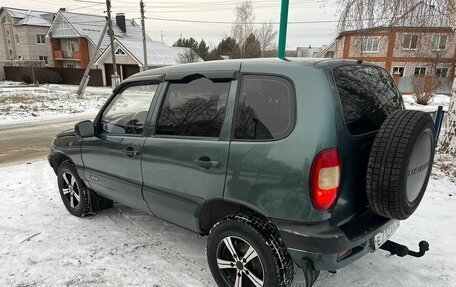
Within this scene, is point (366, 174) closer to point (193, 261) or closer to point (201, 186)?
point (201, 186)

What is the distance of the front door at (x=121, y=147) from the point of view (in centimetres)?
321

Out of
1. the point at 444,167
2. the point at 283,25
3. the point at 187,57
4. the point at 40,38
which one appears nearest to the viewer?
the point at 444,167

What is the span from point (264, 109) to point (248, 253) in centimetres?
104

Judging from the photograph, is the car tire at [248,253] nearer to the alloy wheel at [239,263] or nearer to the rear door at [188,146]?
the alloy wheel at [239,263]

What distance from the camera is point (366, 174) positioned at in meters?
2.25

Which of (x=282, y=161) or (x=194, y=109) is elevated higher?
(x=194, y=109)

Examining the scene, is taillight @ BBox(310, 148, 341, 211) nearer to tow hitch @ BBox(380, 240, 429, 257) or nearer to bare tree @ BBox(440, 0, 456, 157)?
tow hitch @ BBox(380, 240, 429, 257)

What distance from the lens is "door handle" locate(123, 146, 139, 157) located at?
10.3ft

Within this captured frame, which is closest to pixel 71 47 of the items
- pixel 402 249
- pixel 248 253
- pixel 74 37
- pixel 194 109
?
pixel 74 37

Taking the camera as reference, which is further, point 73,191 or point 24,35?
point 24,35

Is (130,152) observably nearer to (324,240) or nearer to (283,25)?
(324,240)

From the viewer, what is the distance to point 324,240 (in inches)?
83.4

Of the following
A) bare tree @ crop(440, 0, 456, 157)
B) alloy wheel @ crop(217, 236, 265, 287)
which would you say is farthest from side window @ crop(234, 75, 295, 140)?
bare tree @ crop(440, 0, 456, 157)

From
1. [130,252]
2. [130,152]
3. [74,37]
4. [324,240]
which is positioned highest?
[74,37]
